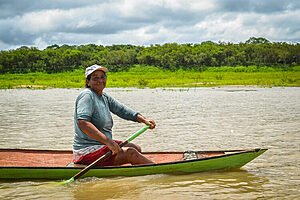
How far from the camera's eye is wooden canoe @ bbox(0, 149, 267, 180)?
7.19m

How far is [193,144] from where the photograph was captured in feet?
36.7

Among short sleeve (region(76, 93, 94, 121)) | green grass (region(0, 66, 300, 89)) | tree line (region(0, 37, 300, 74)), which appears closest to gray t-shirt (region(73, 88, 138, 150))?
short sleeve (region(76, 93, 94, 121))

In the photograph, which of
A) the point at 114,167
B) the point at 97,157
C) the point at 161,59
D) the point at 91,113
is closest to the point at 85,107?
the point at 91,113

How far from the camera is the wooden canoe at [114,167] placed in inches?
283

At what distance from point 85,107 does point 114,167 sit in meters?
0.99

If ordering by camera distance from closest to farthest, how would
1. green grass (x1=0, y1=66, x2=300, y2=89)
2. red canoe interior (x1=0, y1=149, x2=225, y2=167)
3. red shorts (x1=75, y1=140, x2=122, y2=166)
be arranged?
red shorts (x1=75, y1=140, x2=122, y2=166) < red canoe interior (x1=0, y1=149, x2=225, y2=167) < green grass (x1=0, y1=66, x2=300, y2=89)

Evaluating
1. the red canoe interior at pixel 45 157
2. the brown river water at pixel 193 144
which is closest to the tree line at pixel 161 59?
the brown river water at pixel 193 144

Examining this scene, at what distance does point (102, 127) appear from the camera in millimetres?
7066

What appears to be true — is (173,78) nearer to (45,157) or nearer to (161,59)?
(161,59)

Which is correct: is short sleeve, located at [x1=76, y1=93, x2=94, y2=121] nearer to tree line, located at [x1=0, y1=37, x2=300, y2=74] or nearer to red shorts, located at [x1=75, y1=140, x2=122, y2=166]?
red shorts, located at [x1=75, y1=140, x2=122, y2=166]

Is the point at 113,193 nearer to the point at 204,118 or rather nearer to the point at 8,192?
the point at 8,192

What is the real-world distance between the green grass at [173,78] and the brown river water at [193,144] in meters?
26.7

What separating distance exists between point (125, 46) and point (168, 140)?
91.6 m

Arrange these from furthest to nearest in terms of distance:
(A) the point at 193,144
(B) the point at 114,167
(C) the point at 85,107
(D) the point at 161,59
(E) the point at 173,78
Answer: (D) the point at 161,59
(E) the point at 173,78
(A) the point at 193,144
(B) the point at 114,167
(C) the point at 85,107
